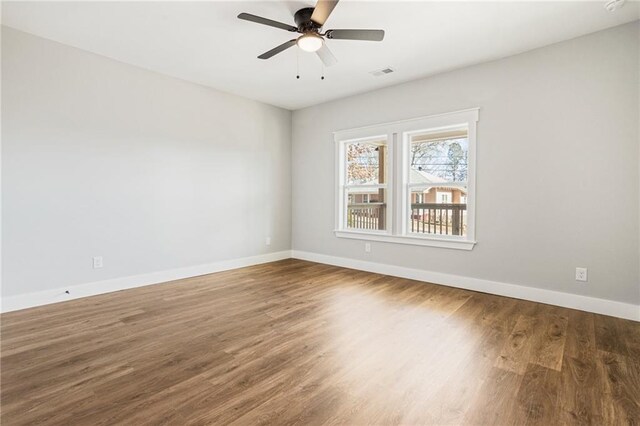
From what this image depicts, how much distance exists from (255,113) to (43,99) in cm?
277

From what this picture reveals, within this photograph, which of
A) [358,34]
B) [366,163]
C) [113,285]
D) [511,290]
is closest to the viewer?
[358,34]

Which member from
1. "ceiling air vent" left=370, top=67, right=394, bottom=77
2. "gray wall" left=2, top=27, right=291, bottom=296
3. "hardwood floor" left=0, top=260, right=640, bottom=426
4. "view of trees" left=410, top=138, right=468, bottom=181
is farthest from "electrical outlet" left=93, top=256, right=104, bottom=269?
"view of trees" left=410, top=138, right=468, bottom=181

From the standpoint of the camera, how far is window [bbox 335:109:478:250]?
4027 mm

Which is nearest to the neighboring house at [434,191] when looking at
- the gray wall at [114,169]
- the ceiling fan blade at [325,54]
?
the ceiling fan blade at [325,54]

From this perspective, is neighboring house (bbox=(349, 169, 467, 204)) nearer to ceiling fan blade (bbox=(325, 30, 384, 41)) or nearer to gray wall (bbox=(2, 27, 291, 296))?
ceiling fan blade (bbox=(325, 30, 384, 41))

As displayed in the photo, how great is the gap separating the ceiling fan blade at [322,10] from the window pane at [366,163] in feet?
8.81

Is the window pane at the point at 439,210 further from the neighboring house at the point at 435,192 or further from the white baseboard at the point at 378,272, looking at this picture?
the white baseboard at the point at 378,272

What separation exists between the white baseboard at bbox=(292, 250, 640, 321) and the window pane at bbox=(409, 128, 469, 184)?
1.29 m

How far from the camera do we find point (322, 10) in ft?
7.66

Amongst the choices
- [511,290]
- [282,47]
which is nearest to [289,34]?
[282,47]

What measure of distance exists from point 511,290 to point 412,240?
1.31 m

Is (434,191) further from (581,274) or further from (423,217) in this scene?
(581,274)

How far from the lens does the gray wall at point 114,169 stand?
3100mm

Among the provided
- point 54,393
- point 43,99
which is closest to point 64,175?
point 43,99
